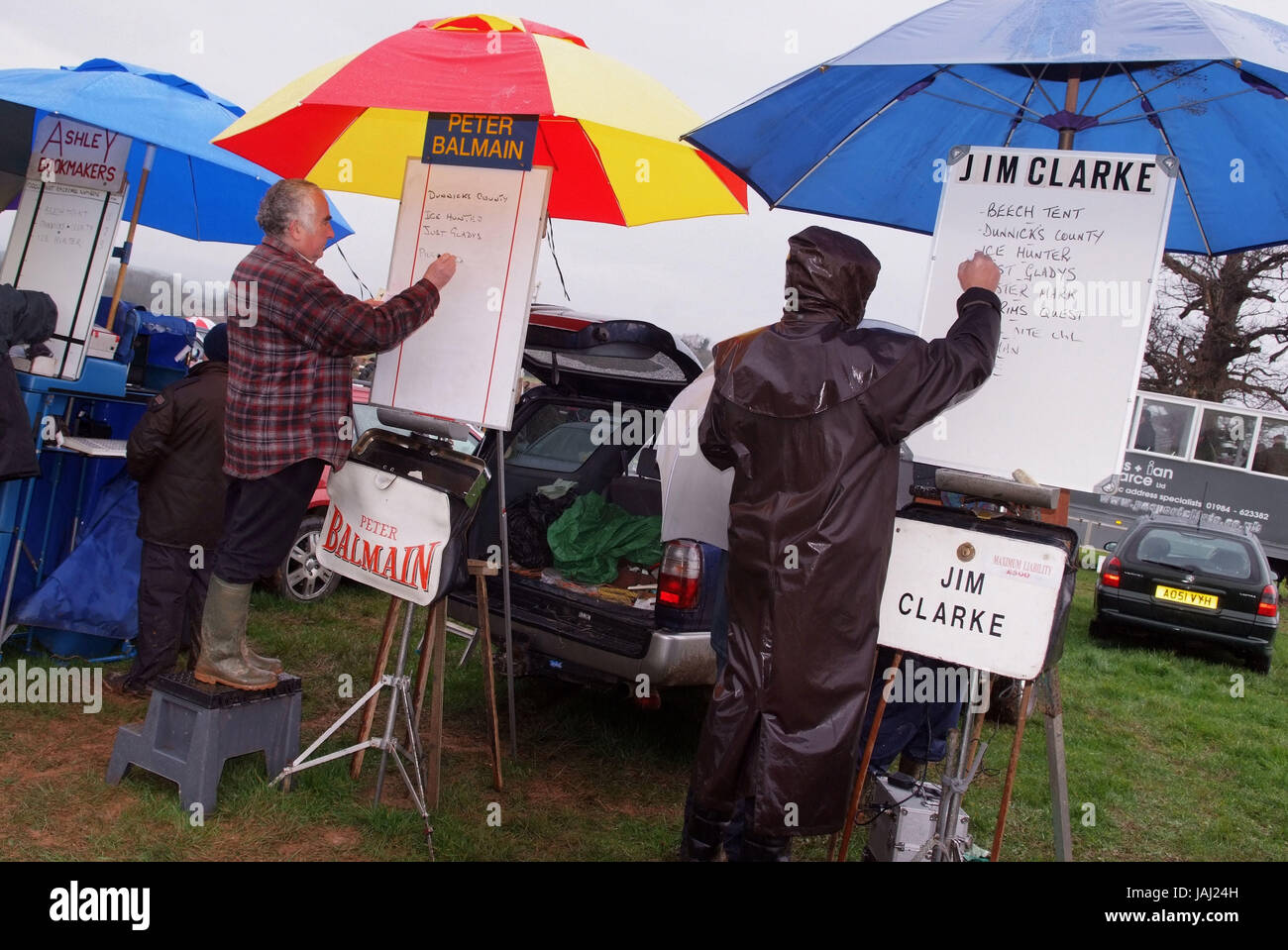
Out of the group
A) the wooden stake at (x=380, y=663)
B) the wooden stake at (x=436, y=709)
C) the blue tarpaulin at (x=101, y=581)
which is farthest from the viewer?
the blue tarpaulin at (x=101, y=581)

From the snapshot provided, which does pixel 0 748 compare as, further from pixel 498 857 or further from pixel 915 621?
pixel 915 621

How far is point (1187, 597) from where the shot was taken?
9.68 meters

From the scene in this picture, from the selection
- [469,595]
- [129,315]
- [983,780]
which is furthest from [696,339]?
[129,315]

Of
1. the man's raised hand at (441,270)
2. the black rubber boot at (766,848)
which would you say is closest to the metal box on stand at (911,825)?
the black rubber boot at (766,848)

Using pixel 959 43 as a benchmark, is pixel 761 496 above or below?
below

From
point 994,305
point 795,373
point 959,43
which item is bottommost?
point 795,373

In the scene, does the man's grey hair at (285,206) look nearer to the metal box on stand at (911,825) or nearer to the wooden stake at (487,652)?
the wooden stake at (487,652)

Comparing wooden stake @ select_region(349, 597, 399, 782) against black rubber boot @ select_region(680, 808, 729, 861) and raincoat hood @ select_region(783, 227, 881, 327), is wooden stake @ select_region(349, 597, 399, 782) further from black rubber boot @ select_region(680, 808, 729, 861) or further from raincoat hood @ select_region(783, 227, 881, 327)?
raincoat hood @ select_region(783, 227, 881, 327)

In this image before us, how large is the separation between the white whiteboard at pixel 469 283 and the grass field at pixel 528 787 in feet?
5.11

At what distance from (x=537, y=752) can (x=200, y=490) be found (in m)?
2.04

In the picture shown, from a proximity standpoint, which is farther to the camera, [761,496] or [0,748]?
[0,748]

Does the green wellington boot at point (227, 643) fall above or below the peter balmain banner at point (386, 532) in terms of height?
below

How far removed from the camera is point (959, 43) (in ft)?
8.93

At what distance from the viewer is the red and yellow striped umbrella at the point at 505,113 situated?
3410 mm
